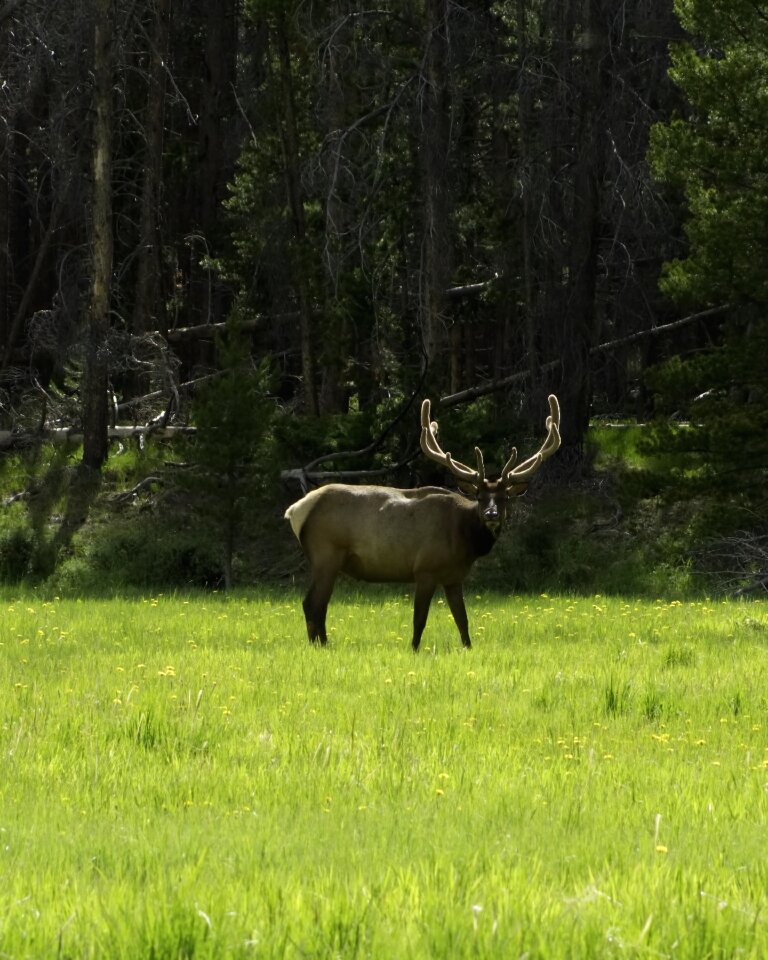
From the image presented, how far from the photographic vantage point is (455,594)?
45.8 feet

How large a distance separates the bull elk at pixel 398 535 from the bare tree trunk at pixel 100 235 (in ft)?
42.9

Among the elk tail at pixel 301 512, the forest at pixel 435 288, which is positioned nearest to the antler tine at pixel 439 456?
the elk tail at pixel 301 512

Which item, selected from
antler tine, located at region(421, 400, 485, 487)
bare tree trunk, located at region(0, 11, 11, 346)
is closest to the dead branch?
antler tine, located at region(421, 400, 485, 487)

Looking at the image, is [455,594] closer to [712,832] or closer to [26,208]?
[712,832]

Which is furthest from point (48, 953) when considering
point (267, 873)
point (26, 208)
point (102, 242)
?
point (26, 208)

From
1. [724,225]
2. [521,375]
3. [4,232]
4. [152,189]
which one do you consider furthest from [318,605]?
[4,232]

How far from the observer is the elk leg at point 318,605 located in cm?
1400

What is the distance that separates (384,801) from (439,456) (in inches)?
296

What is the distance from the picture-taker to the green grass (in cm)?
498

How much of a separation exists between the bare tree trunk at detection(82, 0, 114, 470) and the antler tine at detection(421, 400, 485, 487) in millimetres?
12495

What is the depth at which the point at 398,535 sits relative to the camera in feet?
45.6

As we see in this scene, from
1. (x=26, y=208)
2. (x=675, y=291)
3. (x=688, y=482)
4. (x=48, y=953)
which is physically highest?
(x=26, y=208)

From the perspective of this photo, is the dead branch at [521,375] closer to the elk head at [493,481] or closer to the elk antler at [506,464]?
the elk antler at [506,464]

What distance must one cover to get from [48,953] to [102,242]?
75.5 feet
